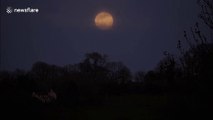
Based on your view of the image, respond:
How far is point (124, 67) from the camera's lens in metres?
107

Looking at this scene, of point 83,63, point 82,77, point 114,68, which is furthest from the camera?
point 114,68

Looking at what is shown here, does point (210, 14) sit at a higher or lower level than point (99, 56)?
lower

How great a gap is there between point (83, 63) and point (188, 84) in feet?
264

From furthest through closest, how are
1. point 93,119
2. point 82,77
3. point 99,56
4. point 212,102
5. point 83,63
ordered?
point 99,56 → point 83,63 → point 82,77 → point 93,119 → point 212,102

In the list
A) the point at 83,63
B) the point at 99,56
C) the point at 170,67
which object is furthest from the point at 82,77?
the point at 99,56

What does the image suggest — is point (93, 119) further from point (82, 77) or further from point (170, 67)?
point (82, 77)

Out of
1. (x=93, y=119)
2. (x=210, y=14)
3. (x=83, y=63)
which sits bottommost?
(x=93, y=119)

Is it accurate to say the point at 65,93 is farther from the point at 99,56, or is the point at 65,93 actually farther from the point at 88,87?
the point at 99,56

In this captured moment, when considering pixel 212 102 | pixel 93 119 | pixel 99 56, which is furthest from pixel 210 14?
pixel 99 56

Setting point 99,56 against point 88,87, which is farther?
point 99,56

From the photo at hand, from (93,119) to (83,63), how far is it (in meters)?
63.1

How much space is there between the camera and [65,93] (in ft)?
128

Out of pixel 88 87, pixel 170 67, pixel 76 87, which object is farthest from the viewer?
pixel 88 87

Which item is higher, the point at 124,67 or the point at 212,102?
the point at 124,67
